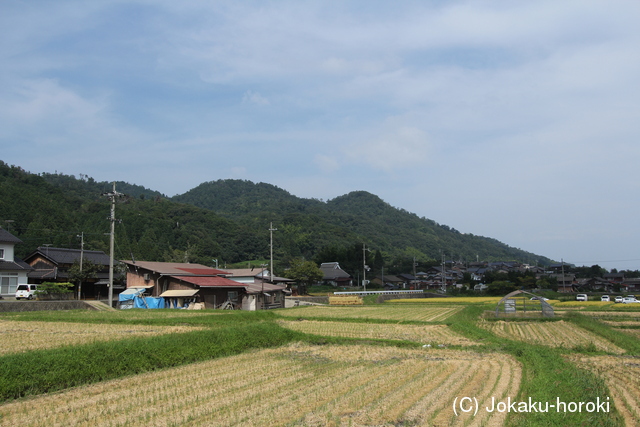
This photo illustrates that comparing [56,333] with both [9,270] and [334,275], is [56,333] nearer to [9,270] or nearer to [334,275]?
[9,270]

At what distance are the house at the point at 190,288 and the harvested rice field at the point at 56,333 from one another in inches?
510

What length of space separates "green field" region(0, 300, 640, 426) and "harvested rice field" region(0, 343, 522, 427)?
3cm

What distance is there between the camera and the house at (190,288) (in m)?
35.3

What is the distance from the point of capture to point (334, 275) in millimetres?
76375

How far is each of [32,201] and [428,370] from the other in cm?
6192

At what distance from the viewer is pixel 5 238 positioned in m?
35.9

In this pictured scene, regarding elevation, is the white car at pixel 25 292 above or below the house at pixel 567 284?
above

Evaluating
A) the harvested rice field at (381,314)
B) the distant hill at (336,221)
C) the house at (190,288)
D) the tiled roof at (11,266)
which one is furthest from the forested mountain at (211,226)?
the harvested rice field at (381,314)

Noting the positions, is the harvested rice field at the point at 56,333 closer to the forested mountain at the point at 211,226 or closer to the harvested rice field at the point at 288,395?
the harvested rice field at the point at 288,395

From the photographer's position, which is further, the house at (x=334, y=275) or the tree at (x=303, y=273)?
the house at (x=334, y=275)

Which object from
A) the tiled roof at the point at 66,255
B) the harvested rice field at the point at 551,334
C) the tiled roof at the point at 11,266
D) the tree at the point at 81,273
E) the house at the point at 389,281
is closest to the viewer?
the harvested rice field at the point at 551,334

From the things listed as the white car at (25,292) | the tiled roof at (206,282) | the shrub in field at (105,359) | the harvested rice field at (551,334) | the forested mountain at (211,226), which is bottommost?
the harvested rice field at (551,334)

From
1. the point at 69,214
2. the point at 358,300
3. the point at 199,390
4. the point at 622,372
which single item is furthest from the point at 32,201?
the point at 622,372

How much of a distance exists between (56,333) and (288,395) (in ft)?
42.2
